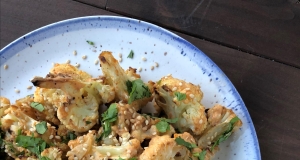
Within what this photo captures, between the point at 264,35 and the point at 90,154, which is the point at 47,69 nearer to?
the point at 90,154

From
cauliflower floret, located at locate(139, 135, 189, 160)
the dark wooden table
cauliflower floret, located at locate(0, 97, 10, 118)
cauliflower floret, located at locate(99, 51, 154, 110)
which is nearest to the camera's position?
cauliflower floret, located at locate(139, 135, 189, 160)

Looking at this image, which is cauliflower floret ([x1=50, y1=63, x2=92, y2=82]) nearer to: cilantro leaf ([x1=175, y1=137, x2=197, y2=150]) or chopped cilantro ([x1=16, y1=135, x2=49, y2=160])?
chopped cilantro ([x1=16, y1=135, x2=49, y2=160])

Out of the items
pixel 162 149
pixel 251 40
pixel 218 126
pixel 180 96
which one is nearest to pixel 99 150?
pixel 162 149

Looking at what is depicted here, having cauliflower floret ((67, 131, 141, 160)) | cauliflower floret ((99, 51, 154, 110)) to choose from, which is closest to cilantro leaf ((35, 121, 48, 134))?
cauliflower floret ((67, 131, 141, 160))

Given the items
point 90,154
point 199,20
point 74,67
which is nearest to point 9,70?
point 74,67

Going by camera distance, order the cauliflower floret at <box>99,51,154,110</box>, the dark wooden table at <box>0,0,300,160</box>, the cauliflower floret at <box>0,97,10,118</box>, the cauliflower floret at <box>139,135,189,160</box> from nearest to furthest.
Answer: the cauliflower floret at <box>139,135,189,160</box> → the cauliflower floret at <box>99,51,154,110</box> → the cauliflower floret at <box>0,97,10,118</box> → the dark wooden table at <box>0,0,300,160</box>

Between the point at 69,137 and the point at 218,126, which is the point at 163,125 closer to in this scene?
the point at 218,126

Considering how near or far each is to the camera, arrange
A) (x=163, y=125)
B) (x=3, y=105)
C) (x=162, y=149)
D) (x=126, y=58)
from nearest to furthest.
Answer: (x=162, y=149) → (x=163, y=125) → (x=3, y=105) → (x=126, y=58)

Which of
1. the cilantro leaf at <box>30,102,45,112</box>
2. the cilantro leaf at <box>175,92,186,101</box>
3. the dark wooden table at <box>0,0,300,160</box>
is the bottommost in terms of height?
the cilantro leaf at <box>30,102,45,112</box>
